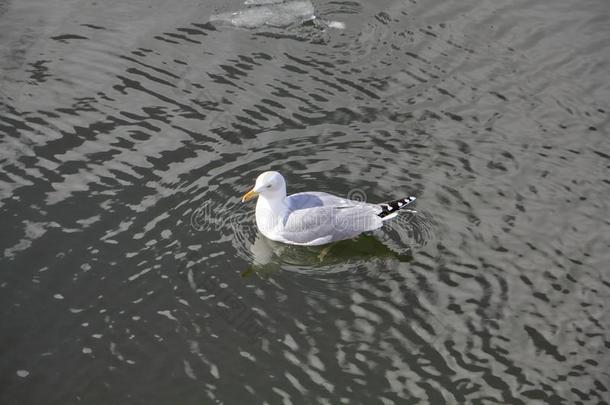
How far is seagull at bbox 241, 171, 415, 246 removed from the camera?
9.08 m

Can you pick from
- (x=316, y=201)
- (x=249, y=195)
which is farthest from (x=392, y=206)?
(x=249, y=195)

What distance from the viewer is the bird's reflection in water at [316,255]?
887 centimetres

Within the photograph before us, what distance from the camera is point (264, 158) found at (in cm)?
1009

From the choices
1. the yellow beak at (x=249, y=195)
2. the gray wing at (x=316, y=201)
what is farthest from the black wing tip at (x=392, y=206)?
the yellow beak at (x=249, y=195)

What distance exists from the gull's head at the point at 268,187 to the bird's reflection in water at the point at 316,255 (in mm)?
518

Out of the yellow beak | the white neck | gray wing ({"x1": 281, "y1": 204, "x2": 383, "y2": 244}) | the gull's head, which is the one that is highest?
the gull's head

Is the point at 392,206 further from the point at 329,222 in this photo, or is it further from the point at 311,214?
the point at 311,214

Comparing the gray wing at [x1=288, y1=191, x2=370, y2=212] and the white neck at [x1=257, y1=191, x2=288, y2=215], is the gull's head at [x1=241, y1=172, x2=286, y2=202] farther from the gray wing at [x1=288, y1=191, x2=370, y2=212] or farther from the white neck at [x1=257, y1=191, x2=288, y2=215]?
the gray wing at [x1=288, y1=191, x2=370, y2=212]

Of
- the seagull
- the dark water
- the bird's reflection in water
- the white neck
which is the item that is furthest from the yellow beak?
the bird's reflection in water

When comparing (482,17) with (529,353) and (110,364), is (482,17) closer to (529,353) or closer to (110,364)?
(529,353)

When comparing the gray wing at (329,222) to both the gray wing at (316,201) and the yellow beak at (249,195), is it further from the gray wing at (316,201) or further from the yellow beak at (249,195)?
the yellow beak at (249,195)

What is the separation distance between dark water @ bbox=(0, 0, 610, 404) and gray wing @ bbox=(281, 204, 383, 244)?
0.71 feet

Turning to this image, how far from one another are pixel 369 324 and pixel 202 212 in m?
2.34

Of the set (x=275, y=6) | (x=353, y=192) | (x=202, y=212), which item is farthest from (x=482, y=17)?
(x=202, y=212)
